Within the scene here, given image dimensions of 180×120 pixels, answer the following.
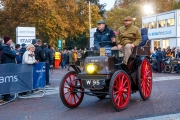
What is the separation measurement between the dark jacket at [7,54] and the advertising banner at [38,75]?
89cm

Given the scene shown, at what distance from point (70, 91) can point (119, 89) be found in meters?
1.37

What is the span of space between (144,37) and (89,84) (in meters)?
2.84

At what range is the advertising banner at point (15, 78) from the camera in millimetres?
9773

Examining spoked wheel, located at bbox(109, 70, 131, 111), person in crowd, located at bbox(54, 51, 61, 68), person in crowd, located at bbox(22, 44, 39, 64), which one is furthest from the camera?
person in crowd, located at bbox(54, 51, 61, 68)

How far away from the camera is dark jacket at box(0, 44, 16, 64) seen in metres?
10.4

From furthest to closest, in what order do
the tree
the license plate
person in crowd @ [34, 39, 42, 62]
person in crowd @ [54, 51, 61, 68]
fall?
the tree → person in crowd @ [54, 51, 61, 68] → person in crowd @ [34, 39, 42, 62] → the license plate

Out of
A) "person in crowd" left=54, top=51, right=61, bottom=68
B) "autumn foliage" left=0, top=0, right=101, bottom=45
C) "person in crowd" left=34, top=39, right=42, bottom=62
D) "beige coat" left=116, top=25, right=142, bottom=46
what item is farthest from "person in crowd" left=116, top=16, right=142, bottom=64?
"autumn foliage" left=0, top=0, right=101, bottom=45

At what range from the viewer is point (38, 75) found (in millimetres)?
11219

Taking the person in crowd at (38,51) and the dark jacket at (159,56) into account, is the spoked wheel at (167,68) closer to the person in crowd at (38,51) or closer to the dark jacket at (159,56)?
the dark jacket at (159,56)

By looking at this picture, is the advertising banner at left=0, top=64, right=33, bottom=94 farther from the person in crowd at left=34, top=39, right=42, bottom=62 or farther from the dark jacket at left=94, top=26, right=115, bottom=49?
the dark jacket at left=94, top=26, right=115, bottom=49

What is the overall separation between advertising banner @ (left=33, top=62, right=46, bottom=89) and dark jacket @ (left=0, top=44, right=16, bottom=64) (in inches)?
34.9

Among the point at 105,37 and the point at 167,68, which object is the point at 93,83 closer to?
the point at 105,37

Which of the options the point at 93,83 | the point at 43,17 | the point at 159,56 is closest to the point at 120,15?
the point at 43,17

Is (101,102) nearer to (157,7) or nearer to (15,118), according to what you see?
(15,118)
